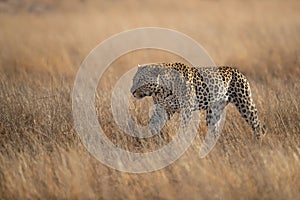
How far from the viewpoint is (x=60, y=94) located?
862 centimetres

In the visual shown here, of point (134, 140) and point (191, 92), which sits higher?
point (191, 92)

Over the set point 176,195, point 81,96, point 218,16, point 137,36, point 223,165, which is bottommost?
point 176,195

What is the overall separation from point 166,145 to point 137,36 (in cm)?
1089

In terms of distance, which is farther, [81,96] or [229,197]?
[81,96]

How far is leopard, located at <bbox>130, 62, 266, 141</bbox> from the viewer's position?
7125mm

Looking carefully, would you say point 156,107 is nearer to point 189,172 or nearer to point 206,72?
point 206,72

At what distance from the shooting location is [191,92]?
7.12m

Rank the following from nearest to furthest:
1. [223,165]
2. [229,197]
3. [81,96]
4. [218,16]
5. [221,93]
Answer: [229,197]
[223,165]
[221,93]
[81,96]
[218,16]

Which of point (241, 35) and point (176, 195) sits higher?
point (241, 35)

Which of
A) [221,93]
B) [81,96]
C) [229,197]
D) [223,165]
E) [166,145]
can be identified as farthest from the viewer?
[81,96]

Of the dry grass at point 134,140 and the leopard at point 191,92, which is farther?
the leopard at point 191,92

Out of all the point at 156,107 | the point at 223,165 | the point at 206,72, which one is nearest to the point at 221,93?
the point at 206,72

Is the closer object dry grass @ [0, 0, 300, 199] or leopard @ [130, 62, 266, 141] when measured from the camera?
dry grass @ [0, 0, 300, 199]

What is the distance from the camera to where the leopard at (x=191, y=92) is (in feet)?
23.4
